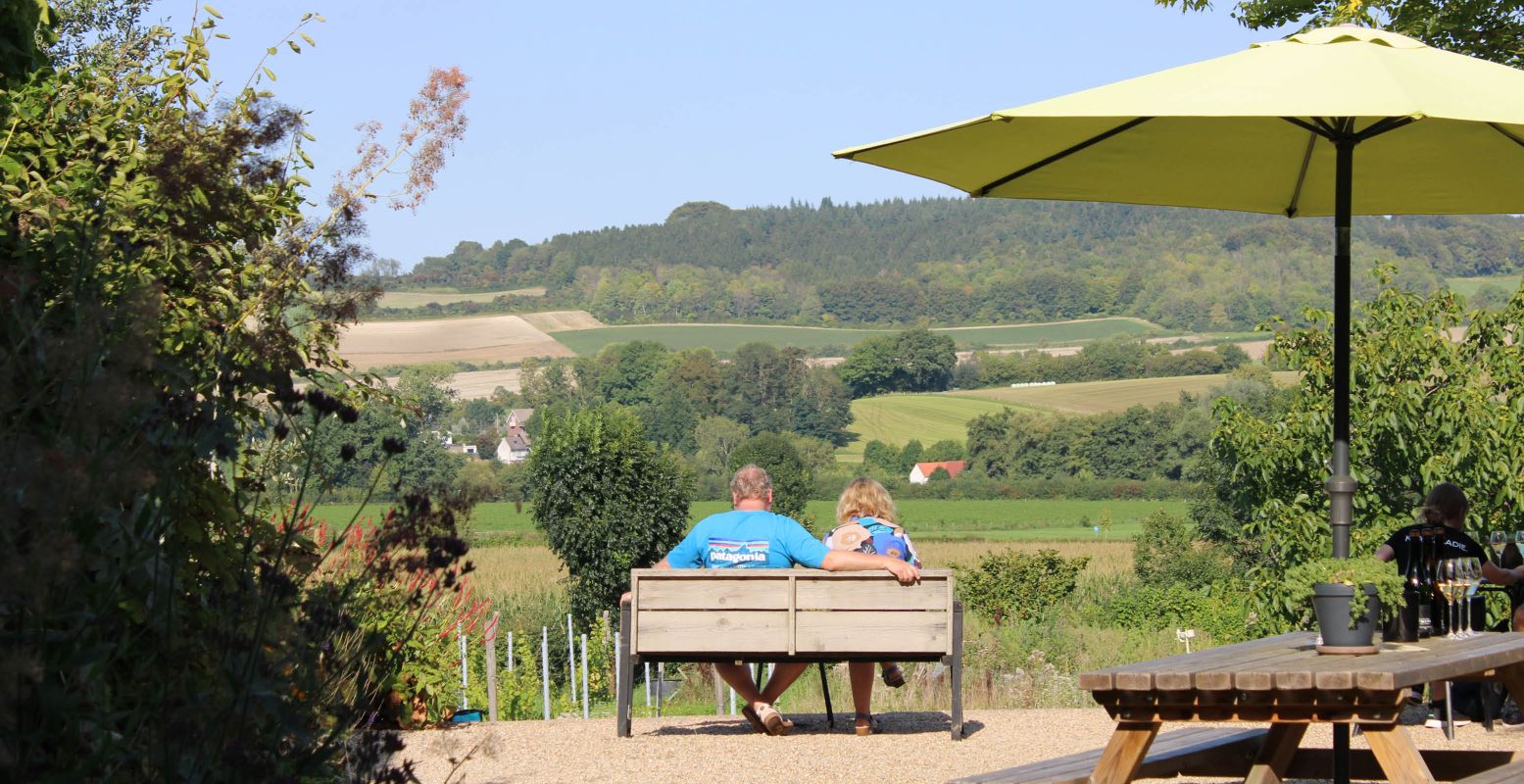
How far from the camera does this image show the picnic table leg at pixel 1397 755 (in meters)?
4.09

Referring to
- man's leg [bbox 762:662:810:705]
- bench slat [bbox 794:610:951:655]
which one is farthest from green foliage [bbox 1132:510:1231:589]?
bench slat [bbox 794:610:951:655]

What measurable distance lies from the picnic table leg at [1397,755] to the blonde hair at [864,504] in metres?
3.09

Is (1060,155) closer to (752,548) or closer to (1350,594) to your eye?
(1350,594)

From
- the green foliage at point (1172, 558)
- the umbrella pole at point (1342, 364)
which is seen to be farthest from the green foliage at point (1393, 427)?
the green foliage at point (1172, 558)

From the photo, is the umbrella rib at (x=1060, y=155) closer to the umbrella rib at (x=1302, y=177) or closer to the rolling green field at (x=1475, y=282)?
the umbrella rib at (x=1302, y=177)

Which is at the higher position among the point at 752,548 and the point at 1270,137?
the point at 1270,137

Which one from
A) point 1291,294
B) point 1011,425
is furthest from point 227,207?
point 1291,294

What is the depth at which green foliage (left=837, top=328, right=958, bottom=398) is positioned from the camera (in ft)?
408

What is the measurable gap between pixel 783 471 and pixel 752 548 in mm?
49482

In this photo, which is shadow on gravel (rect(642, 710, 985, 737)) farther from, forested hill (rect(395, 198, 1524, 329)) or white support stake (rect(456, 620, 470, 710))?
forested hill (rect(395, 198, 1524, 329))

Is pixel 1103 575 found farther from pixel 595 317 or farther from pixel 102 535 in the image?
pixel 595 317

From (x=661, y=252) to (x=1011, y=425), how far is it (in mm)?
94793

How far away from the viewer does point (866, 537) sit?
691 centimetres

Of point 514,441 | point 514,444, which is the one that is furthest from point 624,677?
point 514,441
